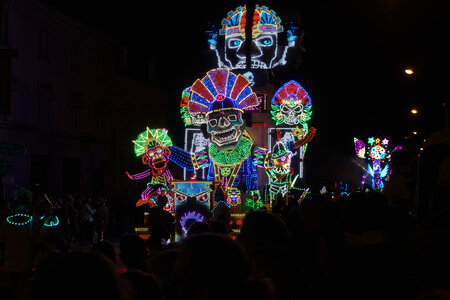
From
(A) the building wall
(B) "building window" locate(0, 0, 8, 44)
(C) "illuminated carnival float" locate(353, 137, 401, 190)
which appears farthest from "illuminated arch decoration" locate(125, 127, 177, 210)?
(C) "illuminated carnival float" locate(353, 137, 401, 190)

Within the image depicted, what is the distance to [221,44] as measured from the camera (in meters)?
34.8

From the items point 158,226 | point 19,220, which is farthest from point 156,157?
point 19,220

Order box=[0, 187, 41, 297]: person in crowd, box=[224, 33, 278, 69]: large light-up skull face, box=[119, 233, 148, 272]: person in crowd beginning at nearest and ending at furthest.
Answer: box=[119, 233, 148, 272]: person in crowd → box=[0, 187, 41, 297]: person in crowd → box=[224, 33, 278, 69]: large light-up skull face

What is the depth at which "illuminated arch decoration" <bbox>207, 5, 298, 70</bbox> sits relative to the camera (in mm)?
30203

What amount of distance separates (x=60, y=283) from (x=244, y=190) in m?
23.1

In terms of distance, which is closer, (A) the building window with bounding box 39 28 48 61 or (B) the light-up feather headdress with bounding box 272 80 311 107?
(A) the building window with bounding box 39 28 48 61

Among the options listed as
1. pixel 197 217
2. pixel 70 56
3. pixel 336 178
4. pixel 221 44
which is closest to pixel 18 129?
pixel 70 56

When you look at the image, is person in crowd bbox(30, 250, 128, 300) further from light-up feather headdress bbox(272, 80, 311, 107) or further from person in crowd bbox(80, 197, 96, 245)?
light-up feather headdress bbox(272, 80, 311, 107)

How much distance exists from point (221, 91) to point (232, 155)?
8.87 feet

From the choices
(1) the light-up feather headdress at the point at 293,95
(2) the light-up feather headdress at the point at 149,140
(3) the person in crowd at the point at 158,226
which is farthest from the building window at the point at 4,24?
(3) the person in crowd at the point at 158,226

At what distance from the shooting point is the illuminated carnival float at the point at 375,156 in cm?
5328

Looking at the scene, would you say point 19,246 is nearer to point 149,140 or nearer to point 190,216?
point 190,216

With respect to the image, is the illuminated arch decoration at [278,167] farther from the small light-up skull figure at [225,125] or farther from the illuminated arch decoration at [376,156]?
the illuminated arch decoration at [376,156]

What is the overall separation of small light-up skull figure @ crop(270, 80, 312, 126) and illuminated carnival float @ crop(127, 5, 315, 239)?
5 centimetres
